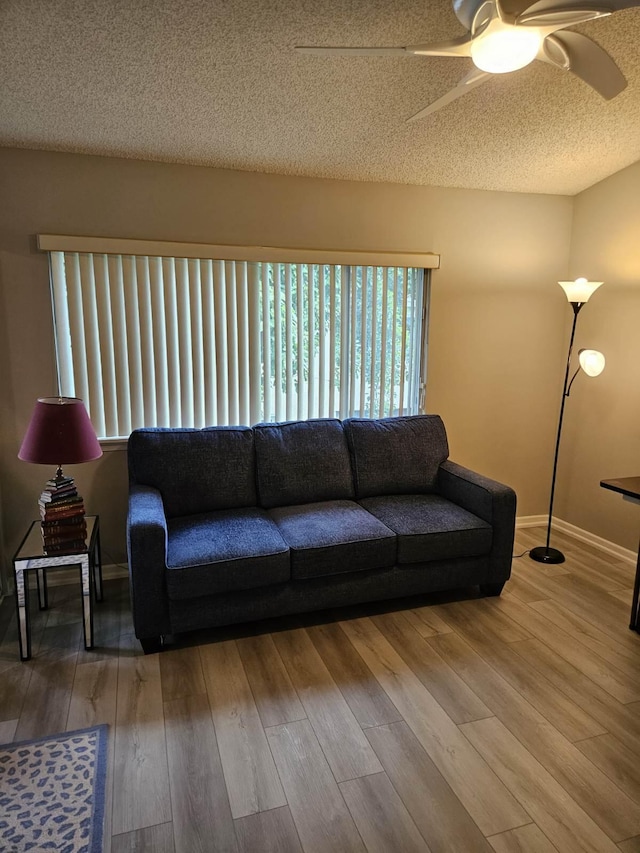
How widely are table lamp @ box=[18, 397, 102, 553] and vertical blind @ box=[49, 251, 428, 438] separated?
59 centimetres

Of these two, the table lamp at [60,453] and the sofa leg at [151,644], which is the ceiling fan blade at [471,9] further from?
the sofa leg at [151,644]

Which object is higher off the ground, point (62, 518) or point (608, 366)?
point (608, 366)

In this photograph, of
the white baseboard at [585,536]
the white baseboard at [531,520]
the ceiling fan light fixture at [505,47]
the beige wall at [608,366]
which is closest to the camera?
the ceiling fan light fixture at [505,47]

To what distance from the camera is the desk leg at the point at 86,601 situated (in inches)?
98.0

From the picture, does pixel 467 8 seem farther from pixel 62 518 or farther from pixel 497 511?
pixel 62 518

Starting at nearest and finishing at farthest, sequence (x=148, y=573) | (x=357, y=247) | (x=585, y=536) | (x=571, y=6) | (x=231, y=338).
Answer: (x=571, y=6) → (x=148, y=573) → (x=231, y=338) → (x=357, y=247) → (x=585, y=536)

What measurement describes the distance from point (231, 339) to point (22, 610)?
1820 millimetres

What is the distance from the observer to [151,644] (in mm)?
2516

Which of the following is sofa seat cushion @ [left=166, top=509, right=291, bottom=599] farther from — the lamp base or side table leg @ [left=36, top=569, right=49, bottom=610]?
the lamp base

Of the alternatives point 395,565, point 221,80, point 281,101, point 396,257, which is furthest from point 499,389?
point 221,80

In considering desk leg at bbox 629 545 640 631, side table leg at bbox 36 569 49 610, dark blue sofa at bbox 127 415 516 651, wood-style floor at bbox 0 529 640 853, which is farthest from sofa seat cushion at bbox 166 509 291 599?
desk leg at bbox 629 545 640 631

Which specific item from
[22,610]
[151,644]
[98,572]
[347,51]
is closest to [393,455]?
[151,644]

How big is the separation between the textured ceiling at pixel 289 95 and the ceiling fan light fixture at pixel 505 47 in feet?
1.64

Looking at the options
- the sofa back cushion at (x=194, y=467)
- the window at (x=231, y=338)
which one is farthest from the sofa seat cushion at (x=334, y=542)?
the window at (x=231, y=338)
